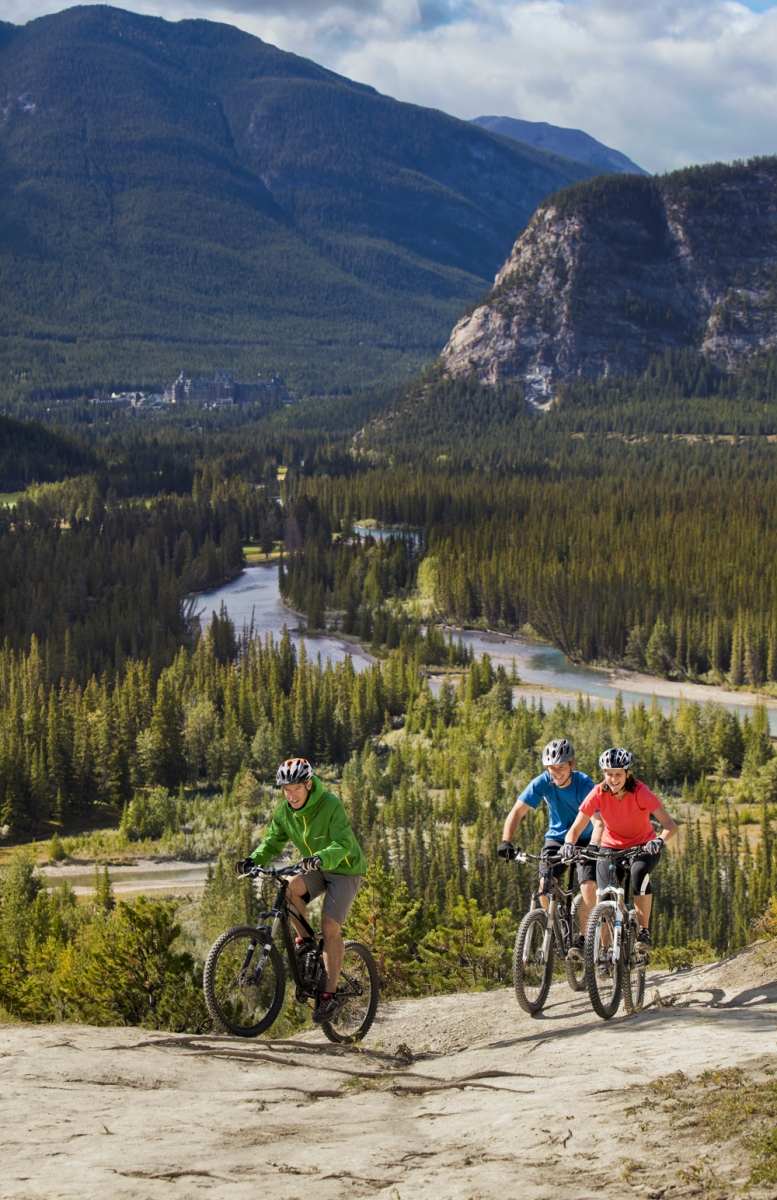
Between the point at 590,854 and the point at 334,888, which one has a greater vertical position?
the point at 590,854

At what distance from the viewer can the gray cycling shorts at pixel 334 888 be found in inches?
806

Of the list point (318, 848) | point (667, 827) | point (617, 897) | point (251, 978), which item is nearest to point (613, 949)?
point (617, 897)

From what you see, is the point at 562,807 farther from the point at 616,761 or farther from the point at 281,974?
the point at 281,974

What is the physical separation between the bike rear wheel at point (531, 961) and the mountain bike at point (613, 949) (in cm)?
94

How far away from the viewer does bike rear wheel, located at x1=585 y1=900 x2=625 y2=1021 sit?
2125 centimetres

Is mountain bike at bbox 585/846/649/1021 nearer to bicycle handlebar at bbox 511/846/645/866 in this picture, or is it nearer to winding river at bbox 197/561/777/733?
bicycle handlebar at bbox 511/846/645/866

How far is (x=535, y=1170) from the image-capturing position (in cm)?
1427

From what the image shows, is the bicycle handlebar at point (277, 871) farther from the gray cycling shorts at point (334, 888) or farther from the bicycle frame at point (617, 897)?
the bicycle frame at point (617, 897)

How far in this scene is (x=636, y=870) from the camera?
22.0 meters

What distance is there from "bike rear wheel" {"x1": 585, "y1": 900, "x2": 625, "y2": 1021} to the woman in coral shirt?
62cm

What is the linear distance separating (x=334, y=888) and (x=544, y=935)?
4.45m

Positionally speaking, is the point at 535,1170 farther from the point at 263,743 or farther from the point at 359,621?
the point at 359,621

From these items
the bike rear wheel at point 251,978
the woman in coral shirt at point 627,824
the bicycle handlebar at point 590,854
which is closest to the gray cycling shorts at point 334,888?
the bike rear wheel at point 251,978

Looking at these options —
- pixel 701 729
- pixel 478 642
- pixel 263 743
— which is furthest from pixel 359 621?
pixel 701 729
